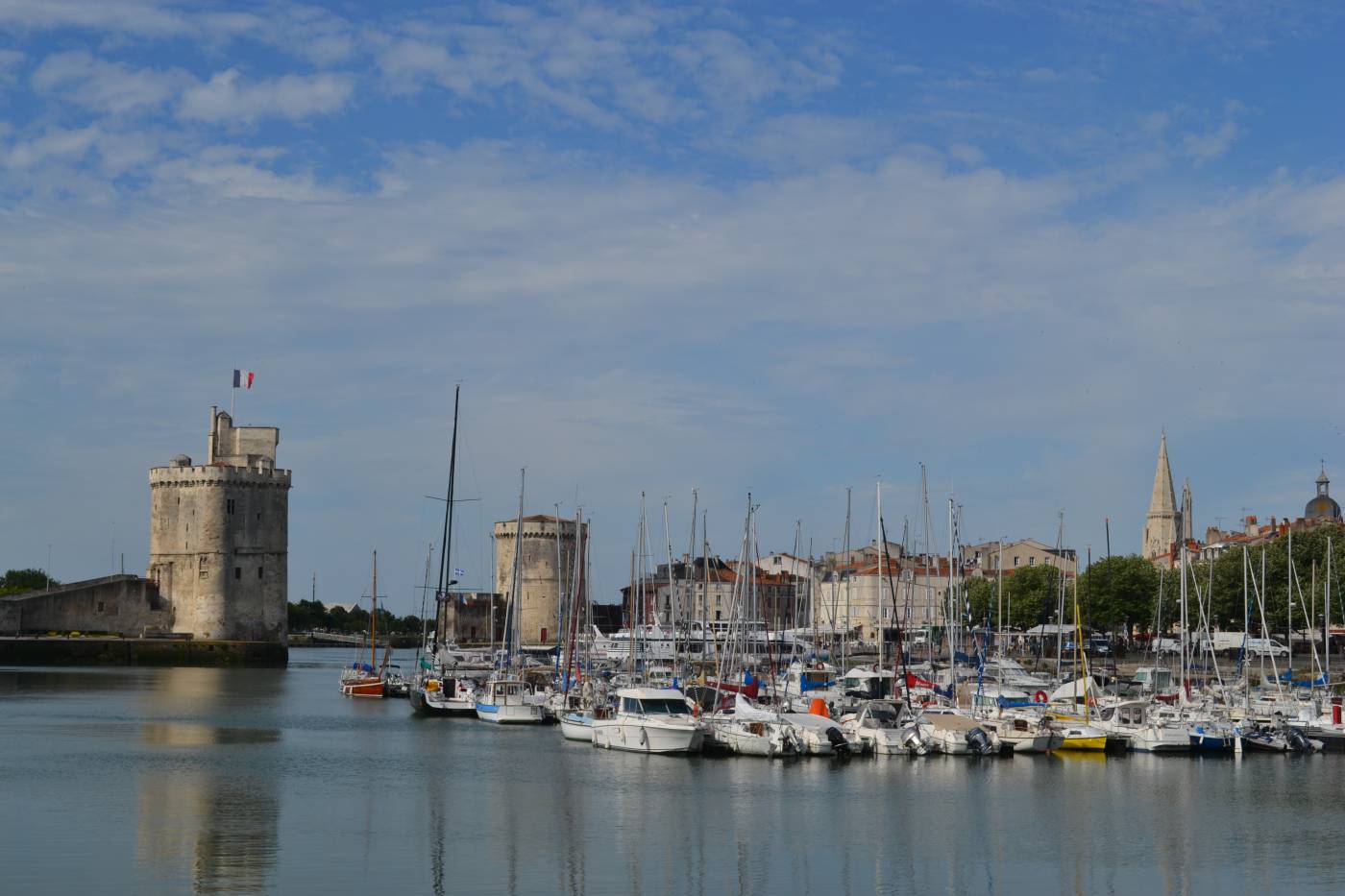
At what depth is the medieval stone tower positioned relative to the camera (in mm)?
139000

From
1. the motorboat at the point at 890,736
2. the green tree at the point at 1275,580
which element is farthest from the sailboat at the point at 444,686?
the green tree at the point at 1275,580

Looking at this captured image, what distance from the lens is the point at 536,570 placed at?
320 feet

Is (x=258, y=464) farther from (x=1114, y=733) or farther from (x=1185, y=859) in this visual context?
(x=1185, y=859)

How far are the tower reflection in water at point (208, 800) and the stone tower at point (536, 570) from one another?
45.3m

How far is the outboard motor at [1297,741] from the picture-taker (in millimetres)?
37906

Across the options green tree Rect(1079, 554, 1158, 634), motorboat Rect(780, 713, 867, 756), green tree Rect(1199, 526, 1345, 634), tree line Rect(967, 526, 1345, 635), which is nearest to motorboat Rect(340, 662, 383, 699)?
tree line Rect(967, 526, 1345, 635)

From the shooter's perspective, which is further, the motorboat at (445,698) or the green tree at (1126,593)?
the green tree at (1126,593)

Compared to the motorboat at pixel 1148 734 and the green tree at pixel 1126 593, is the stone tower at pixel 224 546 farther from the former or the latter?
the motorboat at pixel 1148 734

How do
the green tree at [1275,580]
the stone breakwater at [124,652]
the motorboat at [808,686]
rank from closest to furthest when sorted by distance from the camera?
the motorboat at [808,686]
the green tree at [1275,580]
the stone breakwater at [124,652]

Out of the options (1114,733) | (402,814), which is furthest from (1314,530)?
(402,814)

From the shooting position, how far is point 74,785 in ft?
95.3

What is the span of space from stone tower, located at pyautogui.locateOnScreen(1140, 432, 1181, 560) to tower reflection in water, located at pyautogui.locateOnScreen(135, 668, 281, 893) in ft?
334

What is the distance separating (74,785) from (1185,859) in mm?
17690

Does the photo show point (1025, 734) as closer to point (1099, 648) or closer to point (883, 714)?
point (883, 714)
